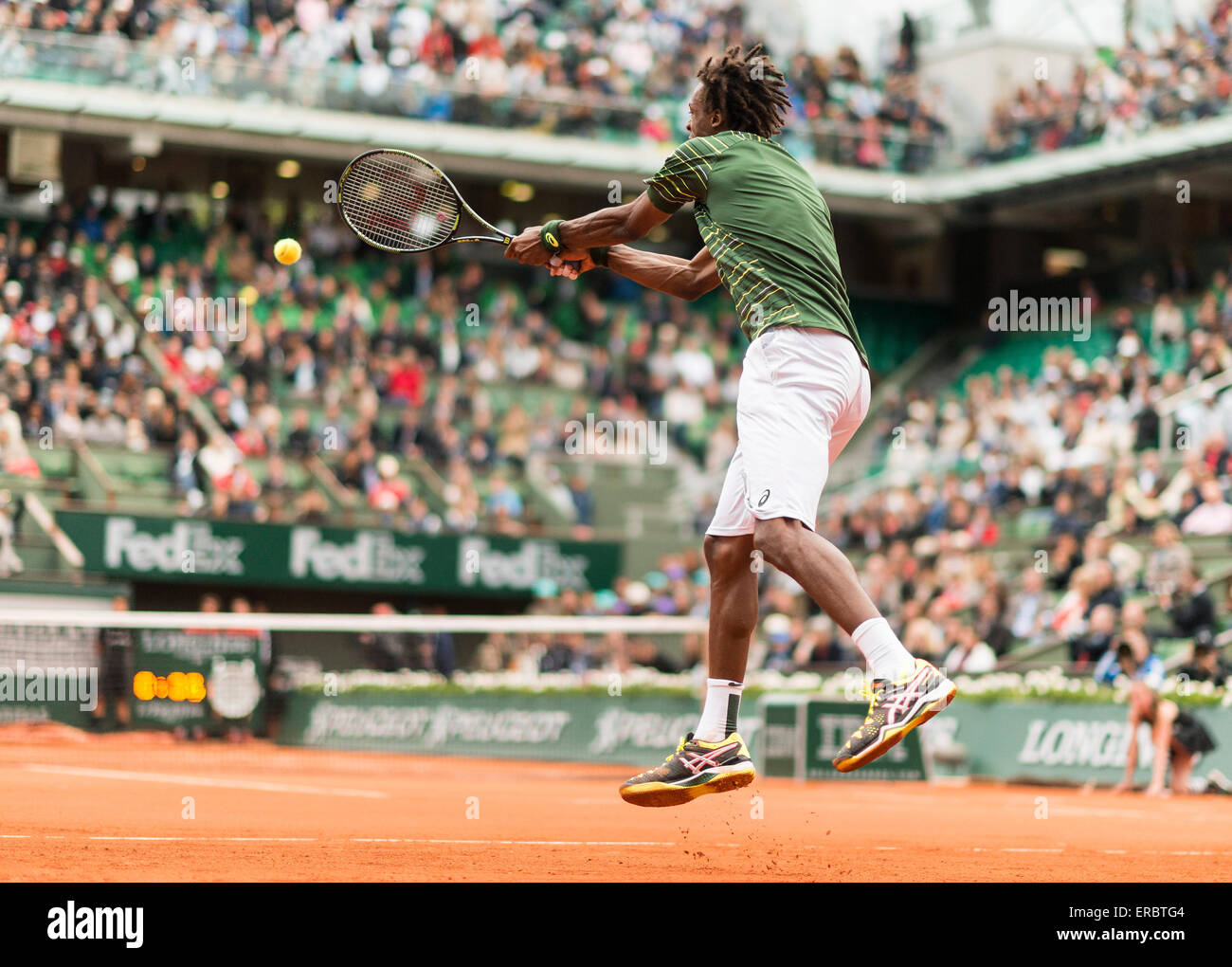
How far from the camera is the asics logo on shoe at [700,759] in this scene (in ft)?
22.1

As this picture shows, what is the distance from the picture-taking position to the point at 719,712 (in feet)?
22.5

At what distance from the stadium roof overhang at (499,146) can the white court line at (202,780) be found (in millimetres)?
13606

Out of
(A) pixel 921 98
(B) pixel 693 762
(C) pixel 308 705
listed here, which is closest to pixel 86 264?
(C) pixel 308 705

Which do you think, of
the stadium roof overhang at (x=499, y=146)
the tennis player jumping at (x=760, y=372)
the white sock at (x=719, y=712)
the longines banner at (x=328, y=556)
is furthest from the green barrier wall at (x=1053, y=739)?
the stadium roof overhang at (x=499, y=146)

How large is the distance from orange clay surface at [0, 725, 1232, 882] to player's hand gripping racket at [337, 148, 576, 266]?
8.54ft

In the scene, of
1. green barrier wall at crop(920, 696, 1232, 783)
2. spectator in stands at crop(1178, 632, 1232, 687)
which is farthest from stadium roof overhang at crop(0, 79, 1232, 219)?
spectator in stands at crop(1178, 632, 1232, 687)

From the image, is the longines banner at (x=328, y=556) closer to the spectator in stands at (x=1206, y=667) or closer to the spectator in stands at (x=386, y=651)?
the spectator in stands at (x=386, y=651)

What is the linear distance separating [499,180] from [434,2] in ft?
9.99

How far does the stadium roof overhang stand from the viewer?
25.5 meters

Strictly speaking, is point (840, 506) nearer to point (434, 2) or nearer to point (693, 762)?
point (434, 2)

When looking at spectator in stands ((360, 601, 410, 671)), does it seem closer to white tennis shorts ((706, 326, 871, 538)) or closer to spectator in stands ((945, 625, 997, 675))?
spectator in stands ((945, 625, 997, 675))

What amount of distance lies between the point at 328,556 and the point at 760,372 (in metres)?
17.9

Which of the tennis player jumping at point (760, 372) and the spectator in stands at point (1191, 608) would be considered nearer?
the tennis player jumping at point (760, 372)

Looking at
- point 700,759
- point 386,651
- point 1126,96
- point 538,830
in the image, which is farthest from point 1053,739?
point 1126,96
